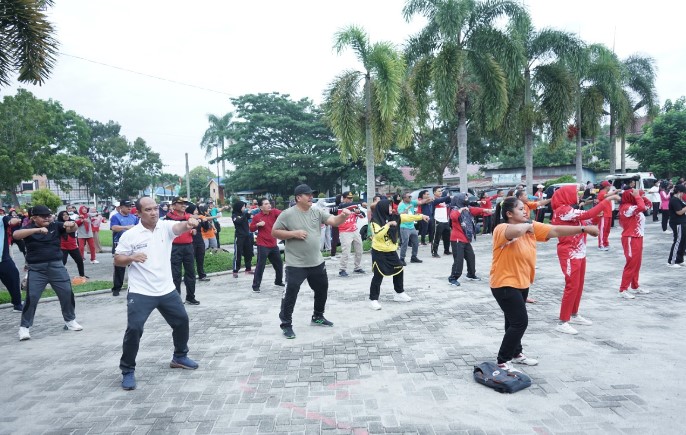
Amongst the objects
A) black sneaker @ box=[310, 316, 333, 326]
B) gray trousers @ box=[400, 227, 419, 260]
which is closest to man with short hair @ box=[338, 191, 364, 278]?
gray trousers @ box=[400, 227, 419, 260]

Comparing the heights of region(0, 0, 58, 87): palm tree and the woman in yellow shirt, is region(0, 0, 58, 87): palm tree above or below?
above

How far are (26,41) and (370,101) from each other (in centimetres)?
1016

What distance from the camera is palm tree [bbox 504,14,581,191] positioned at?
19469 mm

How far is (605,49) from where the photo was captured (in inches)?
869

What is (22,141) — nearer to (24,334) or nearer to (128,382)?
(24,334)

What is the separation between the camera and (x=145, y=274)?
4.50m

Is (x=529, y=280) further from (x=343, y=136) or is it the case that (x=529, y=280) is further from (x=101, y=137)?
(x=101, y=137)

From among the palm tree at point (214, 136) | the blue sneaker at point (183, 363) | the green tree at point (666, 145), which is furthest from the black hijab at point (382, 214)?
the palm tree at point (214, 136)

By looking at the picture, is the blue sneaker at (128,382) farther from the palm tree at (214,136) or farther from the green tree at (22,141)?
the palm tree at (214,136)

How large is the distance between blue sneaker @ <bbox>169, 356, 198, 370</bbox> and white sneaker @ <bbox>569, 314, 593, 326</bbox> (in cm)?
484

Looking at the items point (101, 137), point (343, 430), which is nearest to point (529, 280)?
point (343, 430)

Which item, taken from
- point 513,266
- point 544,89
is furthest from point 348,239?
point 544,89

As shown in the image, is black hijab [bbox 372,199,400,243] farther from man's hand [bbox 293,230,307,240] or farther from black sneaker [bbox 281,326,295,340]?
black sneaker [bbox 281,326,295,340]

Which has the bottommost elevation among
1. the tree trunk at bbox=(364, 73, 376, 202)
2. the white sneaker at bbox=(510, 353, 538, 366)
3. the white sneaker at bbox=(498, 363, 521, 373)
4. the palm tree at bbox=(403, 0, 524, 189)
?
the white sneaker at bbox=(510, 353, 538, 366)
